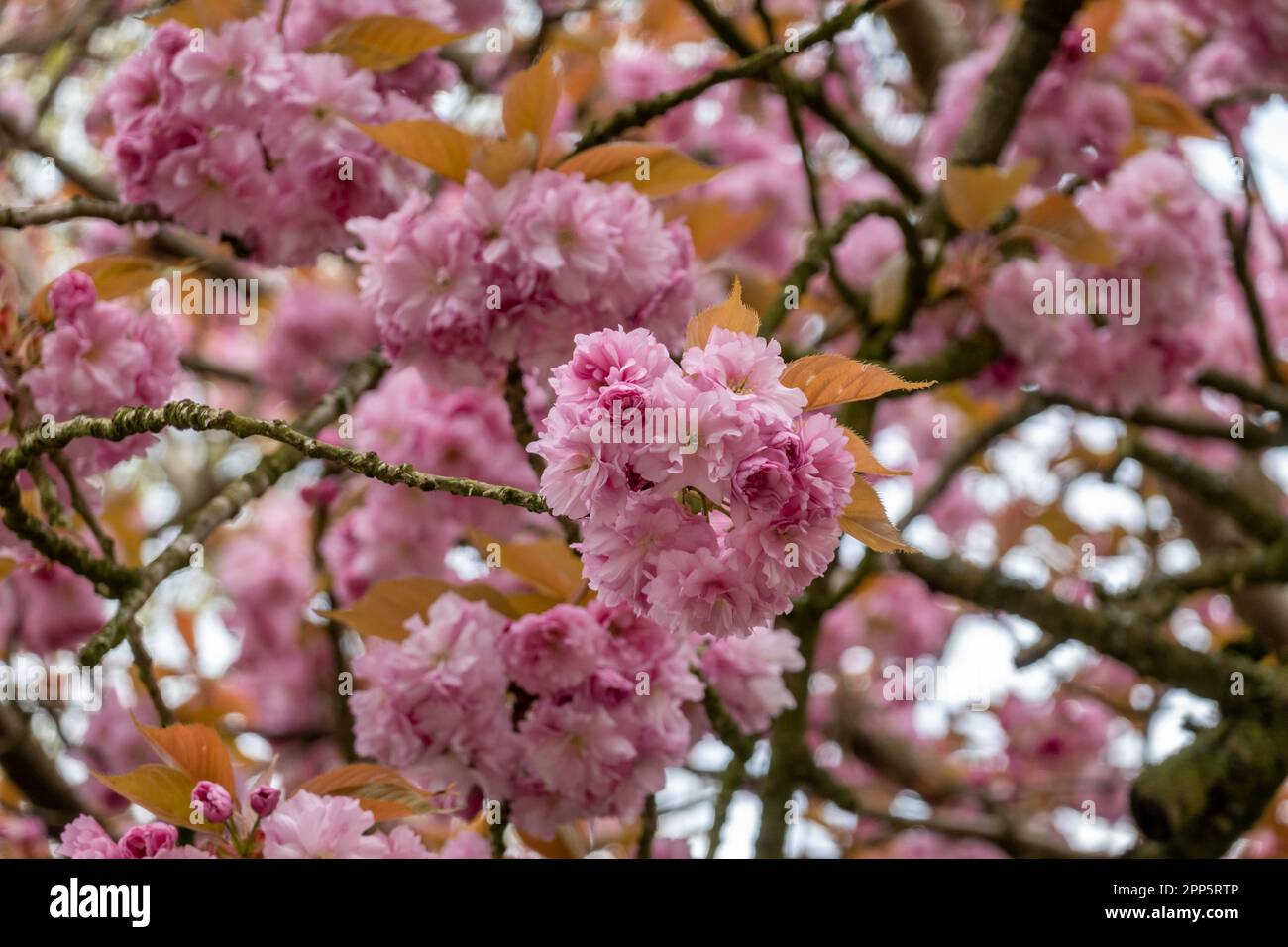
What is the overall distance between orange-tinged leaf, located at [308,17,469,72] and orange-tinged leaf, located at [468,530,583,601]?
69 cm

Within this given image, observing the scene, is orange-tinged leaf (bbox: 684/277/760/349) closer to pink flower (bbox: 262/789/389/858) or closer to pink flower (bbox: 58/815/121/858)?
pink flower (bbox: 262/789/389/858)

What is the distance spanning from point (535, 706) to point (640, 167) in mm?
649

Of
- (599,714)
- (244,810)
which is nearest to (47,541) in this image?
(244,810)

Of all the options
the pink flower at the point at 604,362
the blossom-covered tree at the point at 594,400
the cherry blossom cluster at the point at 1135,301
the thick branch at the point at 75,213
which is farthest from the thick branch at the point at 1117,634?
the thick branch at the point at 75,213

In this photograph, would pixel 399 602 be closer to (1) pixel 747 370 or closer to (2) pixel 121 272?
(2) pixel 121 272

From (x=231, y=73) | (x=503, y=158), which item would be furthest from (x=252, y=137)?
(x=503, y=158)

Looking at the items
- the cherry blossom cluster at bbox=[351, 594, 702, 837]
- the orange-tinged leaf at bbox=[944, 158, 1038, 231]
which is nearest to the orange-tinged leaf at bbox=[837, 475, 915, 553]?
the cherry blossom cluster at bbox=[351, 594, 702, 837]

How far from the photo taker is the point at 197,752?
1296 millimetres

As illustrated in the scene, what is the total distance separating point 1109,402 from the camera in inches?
100

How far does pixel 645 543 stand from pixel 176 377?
35.8 inches

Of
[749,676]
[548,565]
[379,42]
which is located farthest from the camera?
[379,42]

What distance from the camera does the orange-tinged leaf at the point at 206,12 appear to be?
65.7 inches
